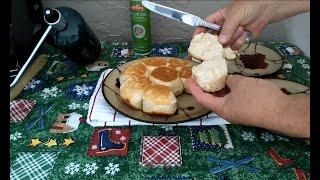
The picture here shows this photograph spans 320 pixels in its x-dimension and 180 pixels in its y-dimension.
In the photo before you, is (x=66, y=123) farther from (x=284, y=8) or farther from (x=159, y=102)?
(x=284, y=8)

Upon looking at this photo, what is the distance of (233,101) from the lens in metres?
0.70

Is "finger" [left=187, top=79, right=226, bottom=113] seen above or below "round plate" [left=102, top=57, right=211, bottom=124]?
above

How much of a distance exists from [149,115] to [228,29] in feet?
1.09

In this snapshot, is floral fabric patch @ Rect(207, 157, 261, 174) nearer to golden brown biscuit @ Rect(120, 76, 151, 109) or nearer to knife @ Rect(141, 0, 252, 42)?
golden brown biscuit @ Rect(120, 76, 151, 109)

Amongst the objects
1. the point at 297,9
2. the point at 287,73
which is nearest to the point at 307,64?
the point at 287,73

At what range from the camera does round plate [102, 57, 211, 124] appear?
0.76 m

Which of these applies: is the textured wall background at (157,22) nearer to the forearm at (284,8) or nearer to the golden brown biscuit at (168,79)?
the forearm at (284,8)

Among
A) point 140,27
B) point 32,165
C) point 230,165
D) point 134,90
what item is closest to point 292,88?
point 230,165

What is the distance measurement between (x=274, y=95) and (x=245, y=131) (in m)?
0.16

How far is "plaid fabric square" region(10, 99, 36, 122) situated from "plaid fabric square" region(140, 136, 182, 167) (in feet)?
1.06

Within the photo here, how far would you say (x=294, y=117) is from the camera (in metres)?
0.64

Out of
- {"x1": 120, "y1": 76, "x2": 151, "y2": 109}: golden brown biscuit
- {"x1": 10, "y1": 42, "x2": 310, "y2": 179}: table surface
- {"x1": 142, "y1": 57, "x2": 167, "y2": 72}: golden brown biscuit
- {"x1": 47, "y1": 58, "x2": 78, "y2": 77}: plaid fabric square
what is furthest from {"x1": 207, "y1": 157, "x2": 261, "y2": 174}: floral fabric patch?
{"x1": 47, "y1": 58, "x2": 78, "y2": 77}: plaid fabric square

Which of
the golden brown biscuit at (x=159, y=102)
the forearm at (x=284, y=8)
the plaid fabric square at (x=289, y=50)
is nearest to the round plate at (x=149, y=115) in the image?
the golden brown biscuit at (x=159, y=102)

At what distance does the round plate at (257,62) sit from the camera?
38.6 inches
